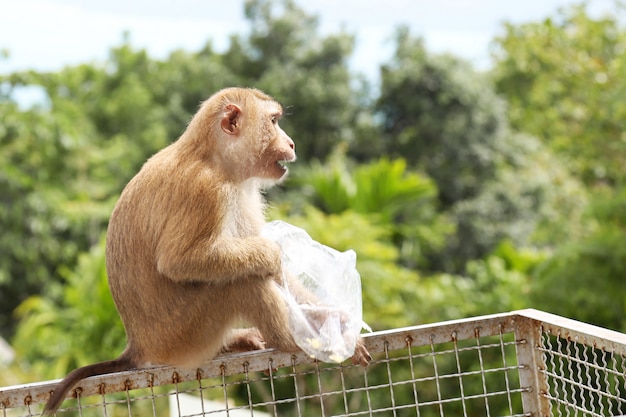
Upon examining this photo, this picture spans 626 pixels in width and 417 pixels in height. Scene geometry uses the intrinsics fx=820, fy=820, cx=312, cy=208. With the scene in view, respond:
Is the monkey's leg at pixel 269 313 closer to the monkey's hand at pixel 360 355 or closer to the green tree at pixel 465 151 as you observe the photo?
the monkey's hand at pixel 360 355

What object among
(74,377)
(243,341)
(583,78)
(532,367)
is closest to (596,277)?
(583,78)

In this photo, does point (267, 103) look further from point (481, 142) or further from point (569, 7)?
point (481, 142)

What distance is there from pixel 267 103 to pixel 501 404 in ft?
26.6

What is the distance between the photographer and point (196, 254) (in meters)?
2.37

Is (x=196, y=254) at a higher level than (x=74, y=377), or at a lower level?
higher

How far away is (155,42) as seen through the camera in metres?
21.8

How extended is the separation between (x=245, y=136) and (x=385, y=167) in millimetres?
10896

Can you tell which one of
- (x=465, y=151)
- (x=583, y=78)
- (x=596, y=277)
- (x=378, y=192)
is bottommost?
(x=596, y=277)

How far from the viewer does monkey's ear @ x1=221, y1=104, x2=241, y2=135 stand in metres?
2.58

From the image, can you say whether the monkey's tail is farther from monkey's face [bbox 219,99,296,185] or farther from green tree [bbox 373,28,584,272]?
green tree [bbox 373,28,584,272]

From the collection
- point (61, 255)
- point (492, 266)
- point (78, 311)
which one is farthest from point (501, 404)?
point (61, 255)

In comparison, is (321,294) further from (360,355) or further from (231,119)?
(231,119)

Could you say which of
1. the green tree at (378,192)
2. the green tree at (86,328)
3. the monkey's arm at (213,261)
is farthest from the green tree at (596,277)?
the monkey's arm at (213,261)

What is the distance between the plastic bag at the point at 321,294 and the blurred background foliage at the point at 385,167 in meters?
6.16
